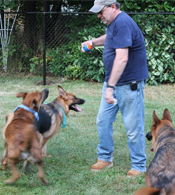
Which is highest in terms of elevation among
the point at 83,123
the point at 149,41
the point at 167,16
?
the point at 167,16

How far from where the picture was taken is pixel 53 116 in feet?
15.3

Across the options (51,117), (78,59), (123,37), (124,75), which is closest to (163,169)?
(124,75)

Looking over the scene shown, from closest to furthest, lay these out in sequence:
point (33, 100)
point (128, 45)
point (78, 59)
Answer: point (128, 45) → point (33, 100) → point (78, 59)

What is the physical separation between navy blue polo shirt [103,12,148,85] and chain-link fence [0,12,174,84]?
7.01 metres

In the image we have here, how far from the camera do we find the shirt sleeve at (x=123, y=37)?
3490 mm

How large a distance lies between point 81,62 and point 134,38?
272 inches

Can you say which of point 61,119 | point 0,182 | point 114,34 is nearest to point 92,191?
point 0,182

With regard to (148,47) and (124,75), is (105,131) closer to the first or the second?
(124,75)

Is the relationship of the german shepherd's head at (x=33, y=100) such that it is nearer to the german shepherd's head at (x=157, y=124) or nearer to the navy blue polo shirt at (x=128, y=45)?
the navy blue polo shirt at (x=128, y=45)

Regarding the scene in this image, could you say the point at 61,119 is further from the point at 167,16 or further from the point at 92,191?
the point at 167,16

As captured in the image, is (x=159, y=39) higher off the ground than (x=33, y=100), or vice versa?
(x=159, y=39)

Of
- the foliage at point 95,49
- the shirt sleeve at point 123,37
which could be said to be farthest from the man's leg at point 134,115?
the foliage at point 95,49

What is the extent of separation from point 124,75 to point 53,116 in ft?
4.85

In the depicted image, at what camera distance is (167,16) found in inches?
393
